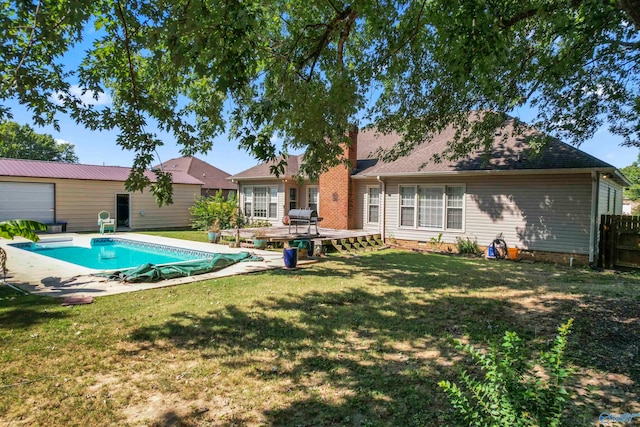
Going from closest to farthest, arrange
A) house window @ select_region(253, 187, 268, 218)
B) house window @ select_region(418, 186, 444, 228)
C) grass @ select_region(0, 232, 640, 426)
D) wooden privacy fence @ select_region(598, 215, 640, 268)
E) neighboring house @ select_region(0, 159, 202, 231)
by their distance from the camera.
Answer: grass @ select_region(0, 232, 640, 426) < wooden privacy fence @ select_region(598, 215, 640, 268) < house window @ select_region(418, 186, 444, 228) < neighboring house @ select_region(0, 159, 202, 231) < house window @ select_region(253, 187, 268, 218)

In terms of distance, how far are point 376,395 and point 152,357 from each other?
2.95 meters

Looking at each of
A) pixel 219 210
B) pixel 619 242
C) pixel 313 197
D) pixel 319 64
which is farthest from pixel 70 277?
pixel 619 242

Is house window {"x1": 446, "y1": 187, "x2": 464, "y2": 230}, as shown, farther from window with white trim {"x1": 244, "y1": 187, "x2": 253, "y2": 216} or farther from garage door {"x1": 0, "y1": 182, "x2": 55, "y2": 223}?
garage door {"x1": 0, "y1": 182, "x2": 55, "y2": 223}

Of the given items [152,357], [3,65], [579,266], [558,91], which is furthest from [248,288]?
[579,266]

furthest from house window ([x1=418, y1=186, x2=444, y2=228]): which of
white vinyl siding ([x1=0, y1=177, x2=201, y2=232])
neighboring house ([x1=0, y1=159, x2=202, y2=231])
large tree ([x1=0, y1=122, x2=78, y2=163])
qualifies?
large tree ([x1=0, y1=122, x2=78, y2=163])

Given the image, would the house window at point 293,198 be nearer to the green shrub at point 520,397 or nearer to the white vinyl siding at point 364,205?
the white vinyl siding at point 364,205

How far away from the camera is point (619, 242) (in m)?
11.6

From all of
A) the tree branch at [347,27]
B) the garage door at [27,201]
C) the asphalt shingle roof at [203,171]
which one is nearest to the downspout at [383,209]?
the tree branch at [347,27]

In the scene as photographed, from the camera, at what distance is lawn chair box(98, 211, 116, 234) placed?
20219mm

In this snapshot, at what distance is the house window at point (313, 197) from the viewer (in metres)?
20.1

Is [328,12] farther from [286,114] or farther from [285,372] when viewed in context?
[285,372]

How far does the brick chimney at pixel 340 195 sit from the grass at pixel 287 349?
919 cm

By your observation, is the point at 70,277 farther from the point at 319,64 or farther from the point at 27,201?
the point at 27,201

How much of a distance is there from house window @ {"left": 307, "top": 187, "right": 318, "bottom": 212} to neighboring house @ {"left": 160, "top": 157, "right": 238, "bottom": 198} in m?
13.7
